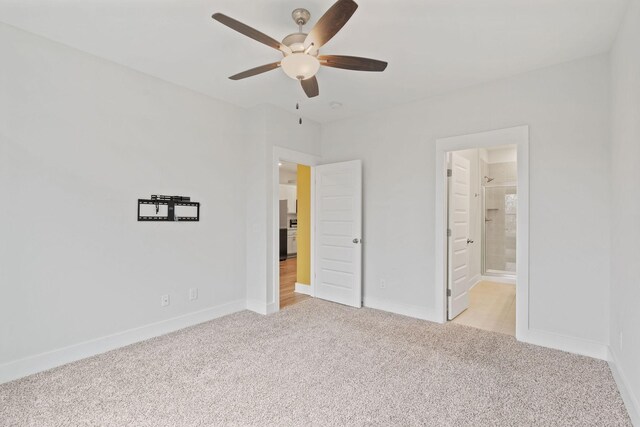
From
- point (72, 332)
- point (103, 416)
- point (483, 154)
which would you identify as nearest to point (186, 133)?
point (72, 332)

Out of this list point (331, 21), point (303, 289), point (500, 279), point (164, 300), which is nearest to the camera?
point (331, 21)

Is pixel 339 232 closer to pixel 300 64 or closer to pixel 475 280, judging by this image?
pixel 300 64

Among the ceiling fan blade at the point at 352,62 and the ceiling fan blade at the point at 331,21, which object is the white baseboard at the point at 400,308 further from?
the ceiling fan blade at the point at 331,21

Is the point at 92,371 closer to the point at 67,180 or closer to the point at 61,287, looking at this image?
the point at 61,287

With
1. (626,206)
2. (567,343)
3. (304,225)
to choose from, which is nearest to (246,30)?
(626,206)

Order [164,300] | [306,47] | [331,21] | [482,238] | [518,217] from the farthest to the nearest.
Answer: [482,238] < [164,300] < [518,217] < [306,47] < [331,21]

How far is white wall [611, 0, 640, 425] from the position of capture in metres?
1.88

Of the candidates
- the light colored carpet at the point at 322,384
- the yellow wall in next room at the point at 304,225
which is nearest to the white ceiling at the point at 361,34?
the yellow wall in next room at the point at 304,225

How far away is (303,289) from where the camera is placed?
4.96 meters

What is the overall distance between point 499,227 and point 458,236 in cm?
320

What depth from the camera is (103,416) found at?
75.9 inches

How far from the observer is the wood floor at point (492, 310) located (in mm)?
3524

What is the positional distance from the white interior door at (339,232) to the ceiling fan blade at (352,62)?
6.54ft

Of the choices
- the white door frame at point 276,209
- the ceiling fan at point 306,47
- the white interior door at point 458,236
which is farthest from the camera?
the white door frame at point 276,209
